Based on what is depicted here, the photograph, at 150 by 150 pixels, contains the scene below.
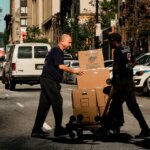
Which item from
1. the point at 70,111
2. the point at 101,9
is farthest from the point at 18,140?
the point at 101,9

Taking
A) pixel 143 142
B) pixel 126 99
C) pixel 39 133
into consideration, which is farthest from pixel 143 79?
pixel 143 142

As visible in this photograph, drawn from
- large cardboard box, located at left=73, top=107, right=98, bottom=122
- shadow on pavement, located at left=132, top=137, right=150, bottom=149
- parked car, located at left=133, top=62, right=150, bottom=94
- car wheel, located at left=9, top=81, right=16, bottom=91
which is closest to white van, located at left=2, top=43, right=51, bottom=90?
car wheel, located at left=9, top=81, right=16, bottom=91

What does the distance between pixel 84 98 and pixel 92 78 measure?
371 mm

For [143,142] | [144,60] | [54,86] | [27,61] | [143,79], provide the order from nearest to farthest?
[143,142]
[54,86]
[143,79]
[144,60]
[27,61]

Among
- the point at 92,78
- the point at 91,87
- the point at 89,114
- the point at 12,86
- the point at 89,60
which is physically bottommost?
the point at 12,86

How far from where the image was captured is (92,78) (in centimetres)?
1241

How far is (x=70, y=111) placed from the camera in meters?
19.0

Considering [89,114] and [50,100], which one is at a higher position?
[50,100]

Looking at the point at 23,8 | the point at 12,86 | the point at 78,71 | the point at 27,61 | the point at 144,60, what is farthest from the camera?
the point at 23,8

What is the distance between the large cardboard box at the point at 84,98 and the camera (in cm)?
1242

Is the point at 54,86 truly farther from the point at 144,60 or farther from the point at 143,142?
the point at 144,60

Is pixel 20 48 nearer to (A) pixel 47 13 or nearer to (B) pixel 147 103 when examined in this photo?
(B) pixel 147 103

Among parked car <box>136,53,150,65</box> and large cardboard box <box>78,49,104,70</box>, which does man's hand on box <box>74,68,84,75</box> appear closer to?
large cardboard box <box>78,49,104,70</box>

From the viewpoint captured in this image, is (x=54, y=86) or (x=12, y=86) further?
(x=12, y=86)
